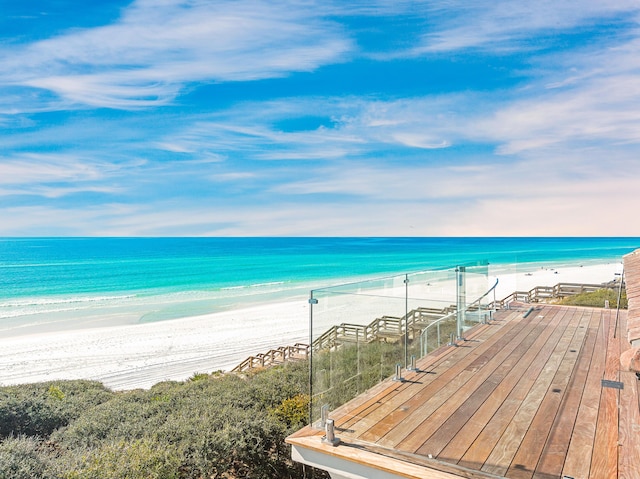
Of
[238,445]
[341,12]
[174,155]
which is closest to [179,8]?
[341,12]

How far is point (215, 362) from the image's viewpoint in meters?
14.8

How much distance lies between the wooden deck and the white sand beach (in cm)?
406

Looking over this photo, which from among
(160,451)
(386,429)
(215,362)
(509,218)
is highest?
(509,218)

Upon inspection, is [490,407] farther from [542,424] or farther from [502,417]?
[542,424]

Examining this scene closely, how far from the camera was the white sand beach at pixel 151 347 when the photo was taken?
44.9ft

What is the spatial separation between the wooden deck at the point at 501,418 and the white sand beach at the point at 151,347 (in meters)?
4.06

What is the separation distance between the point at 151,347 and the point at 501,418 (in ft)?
53.7

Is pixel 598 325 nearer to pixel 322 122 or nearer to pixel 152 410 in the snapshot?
pixel 152 410

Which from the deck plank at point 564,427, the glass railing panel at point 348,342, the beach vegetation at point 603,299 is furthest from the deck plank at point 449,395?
the beach vegetation at point 603,299

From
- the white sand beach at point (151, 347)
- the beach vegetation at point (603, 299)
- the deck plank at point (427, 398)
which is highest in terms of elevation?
the beach vegetation at point (603, 299)

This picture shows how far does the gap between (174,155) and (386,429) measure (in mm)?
68633

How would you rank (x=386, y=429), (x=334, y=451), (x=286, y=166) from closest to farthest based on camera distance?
(x=334, y=451) → (x=386, y=429) → (x=286, y=166)

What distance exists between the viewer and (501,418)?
3570 mm

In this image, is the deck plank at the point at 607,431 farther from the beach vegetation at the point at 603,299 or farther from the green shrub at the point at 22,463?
the green shrub at the point at 22,463
